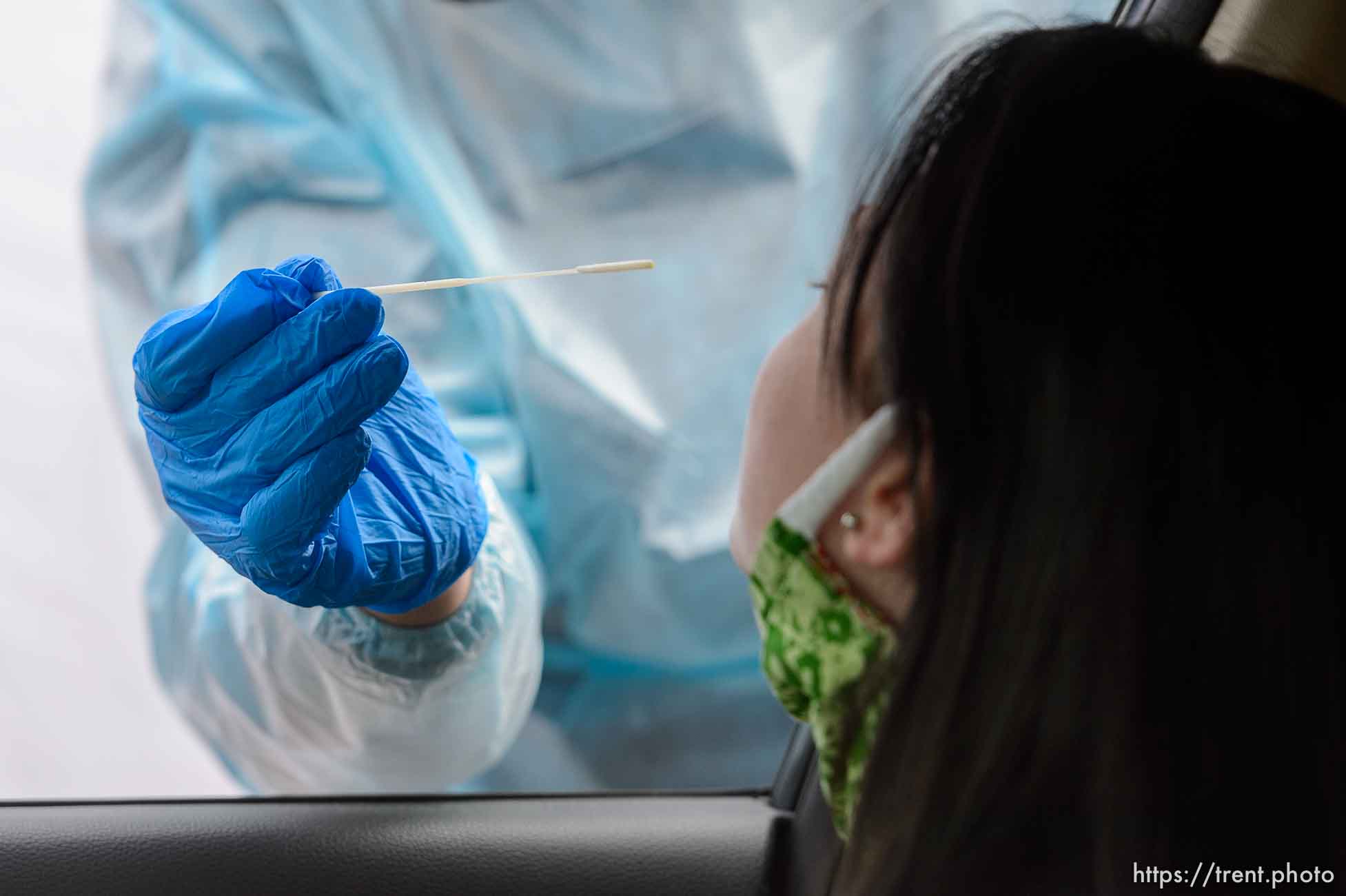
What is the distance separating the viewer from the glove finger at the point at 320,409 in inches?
25.0

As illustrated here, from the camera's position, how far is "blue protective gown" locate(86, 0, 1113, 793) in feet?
3.71

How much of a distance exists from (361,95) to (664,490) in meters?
0.53

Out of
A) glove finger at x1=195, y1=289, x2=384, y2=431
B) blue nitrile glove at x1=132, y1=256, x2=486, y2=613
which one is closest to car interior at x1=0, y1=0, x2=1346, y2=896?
blue nitrile glove at x1=132, y1=256, x2=486, y2=613

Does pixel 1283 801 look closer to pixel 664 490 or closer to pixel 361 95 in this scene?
pixel 664 490

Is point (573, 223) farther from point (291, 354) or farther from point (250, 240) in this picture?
point (291, 354)

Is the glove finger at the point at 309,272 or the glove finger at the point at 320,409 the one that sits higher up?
the glove finger at the point at 309,272

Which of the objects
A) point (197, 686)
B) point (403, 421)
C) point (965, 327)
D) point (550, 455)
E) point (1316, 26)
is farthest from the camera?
point (550, 455)

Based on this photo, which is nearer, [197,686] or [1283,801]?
[1283,801]

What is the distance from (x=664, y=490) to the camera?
1132mm

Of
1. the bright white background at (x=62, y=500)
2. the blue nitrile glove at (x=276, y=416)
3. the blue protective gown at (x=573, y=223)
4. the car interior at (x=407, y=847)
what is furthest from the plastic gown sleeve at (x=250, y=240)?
the bright white background at (x=62, y=500)

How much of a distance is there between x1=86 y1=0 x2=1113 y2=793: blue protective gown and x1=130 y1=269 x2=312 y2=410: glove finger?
46 cm

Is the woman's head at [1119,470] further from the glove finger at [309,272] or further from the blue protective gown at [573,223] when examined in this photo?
the blue protective gown at [573,223]

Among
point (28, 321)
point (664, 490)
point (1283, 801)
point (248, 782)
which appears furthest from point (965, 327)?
point (28, 321)

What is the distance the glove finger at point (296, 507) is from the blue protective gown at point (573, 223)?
0.45m
